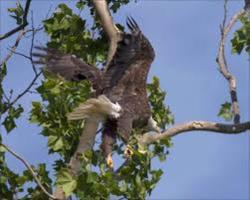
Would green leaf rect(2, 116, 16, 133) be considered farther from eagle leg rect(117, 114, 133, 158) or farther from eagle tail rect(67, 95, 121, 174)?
eagle leg rect(117, 114, 133, 158)

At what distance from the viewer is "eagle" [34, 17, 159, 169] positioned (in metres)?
8.16

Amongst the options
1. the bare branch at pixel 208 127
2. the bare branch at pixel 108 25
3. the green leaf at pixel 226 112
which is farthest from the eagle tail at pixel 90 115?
the green leaf at pixel 226 112

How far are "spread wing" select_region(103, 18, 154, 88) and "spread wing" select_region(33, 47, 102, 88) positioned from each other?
14 cm

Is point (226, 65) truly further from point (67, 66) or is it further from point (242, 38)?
point (67, 66)

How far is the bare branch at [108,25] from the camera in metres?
8.35

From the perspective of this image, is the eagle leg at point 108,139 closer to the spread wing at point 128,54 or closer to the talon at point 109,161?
the talon at point 109,161

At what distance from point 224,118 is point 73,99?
126 centimetres

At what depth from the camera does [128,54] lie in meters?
8.26

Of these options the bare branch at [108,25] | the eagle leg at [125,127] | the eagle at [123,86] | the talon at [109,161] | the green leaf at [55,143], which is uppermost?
the bare branch at [108,25]

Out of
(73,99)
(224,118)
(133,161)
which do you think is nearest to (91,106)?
(73,99)

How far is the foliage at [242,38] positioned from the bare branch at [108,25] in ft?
3.78

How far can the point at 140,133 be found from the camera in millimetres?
8312

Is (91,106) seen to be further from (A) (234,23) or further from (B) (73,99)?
(A) (234,23)

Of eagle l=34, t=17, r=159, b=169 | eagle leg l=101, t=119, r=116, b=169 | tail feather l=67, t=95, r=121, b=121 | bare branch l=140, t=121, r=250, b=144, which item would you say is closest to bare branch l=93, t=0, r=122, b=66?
eagle l=34, t=17, r=159, b=169
